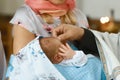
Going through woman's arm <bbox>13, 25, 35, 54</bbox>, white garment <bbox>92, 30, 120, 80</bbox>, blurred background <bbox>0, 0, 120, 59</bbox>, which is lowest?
blurred background <bbox>0, 0, 120, 59</bbox>

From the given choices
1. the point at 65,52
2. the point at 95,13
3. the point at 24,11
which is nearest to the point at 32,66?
the point at 65,52

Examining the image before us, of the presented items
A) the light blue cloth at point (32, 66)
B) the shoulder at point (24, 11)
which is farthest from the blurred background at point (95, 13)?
the light blue cloth at point (32, 66)

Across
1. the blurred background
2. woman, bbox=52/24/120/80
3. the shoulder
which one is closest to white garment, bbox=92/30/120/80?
woman, bbox=52/24/120/80

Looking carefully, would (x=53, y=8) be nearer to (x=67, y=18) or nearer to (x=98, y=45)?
(x=67, y=18)

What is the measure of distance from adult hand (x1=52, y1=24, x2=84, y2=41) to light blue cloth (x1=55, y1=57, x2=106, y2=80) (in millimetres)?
85

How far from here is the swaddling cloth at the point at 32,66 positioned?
2.44ft

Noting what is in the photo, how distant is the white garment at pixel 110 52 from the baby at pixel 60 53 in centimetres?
9

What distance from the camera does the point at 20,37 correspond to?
0.83m

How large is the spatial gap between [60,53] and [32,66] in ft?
0.28

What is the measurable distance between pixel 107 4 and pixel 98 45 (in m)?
1.91

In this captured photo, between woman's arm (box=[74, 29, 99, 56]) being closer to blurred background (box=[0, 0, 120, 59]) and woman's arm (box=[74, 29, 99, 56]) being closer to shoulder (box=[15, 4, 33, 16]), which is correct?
shoulder (box=[15, 4, 33, 16])

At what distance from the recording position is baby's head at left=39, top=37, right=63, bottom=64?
77cm

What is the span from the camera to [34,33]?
85 centimetres

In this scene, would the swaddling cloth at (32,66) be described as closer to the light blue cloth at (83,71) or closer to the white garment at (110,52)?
the light blue cloth at (83,71)
